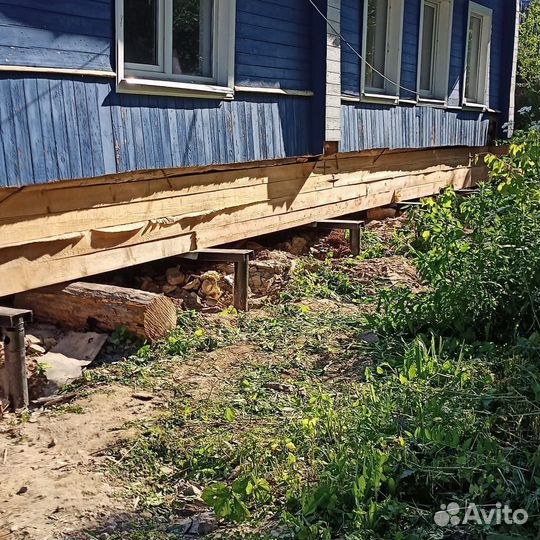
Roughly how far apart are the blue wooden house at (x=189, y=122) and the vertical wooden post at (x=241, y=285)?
46 centimetres

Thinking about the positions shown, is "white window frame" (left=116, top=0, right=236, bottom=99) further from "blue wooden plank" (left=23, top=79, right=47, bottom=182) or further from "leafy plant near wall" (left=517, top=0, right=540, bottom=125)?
"leafy plant near wall" (left=517, top=0, right=540, bottom=125)

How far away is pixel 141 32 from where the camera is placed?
6078 mm

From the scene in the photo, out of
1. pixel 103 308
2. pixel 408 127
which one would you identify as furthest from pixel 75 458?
pixel 408 127

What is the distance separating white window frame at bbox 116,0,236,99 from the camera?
573 centimetres

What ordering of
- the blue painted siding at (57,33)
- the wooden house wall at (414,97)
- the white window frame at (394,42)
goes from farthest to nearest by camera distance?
the white window frame at (394,42), the wooden house wall at (414,97), the blue painted siding at (57,33)

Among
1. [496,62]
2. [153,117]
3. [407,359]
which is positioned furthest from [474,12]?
[407,359]

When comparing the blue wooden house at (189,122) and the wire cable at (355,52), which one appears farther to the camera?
the wire cable at (355,52)

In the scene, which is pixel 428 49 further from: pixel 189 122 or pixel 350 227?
pixel 189 122

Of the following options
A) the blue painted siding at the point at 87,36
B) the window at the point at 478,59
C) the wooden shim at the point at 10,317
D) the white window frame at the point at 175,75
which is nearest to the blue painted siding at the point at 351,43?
the blue painted siding at the point at 87,36

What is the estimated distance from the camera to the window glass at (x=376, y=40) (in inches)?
376

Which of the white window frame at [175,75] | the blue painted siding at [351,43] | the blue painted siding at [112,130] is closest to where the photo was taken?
the blue painted siding at [112,130]

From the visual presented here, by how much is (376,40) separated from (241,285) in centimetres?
452

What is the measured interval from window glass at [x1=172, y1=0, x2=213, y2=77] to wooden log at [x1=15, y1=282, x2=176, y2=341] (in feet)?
6.80

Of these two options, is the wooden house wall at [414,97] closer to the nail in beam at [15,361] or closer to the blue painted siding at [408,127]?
the blue painted siding at [408,127]
